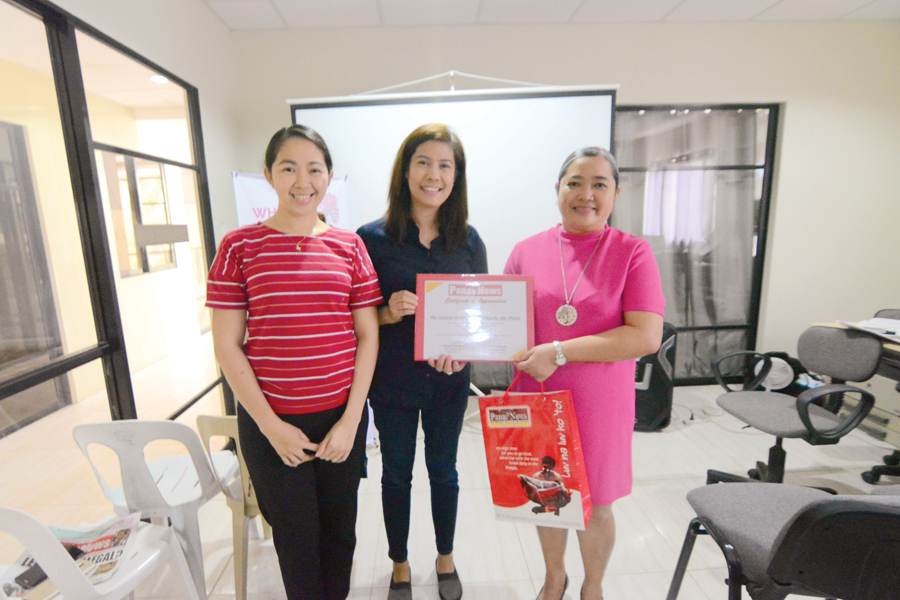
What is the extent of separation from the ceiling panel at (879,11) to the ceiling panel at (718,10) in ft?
2.44

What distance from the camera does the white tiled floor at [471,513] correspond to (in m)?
1.57

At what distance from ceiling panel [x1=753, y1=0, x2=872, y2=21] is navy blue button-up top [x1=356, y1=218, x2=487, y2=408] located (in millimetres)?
3347

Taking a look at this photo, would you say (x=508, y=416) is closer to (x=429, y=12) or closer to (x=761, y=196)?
(x=429, y=12)

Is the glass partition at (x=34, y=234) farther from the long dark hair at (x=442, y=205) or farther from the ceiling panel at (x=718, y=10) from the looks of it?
the ceiling panel at (x=718, y=10)

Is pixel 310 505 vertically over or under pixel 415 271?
under

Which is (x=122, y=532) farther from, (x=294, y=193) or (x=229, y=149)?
(x=229, y=149)

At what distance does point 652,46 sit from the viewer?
3018 mm

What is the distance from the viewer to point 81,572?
97 cm

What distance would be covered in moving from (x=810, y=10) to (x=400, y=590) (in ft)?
14.6

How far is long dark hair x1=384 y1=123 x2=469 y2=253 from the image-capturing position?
1.18 meters

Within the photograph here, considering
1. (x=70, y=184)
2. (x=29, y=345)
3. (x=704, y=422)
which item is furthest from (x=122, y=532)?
(x=704, y=422)

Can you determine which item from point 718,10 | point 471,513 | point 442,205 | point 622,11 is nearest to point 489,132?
point 622,11

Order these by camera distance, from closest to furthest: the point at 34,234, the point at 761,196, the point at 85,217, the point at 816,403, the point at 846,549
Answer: the point at 846,549, the point at 34,234, the point at 85,217, the point at 816,403, the point at 761,196

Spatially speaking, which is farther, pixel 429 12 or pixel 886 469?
pixel 429 12
